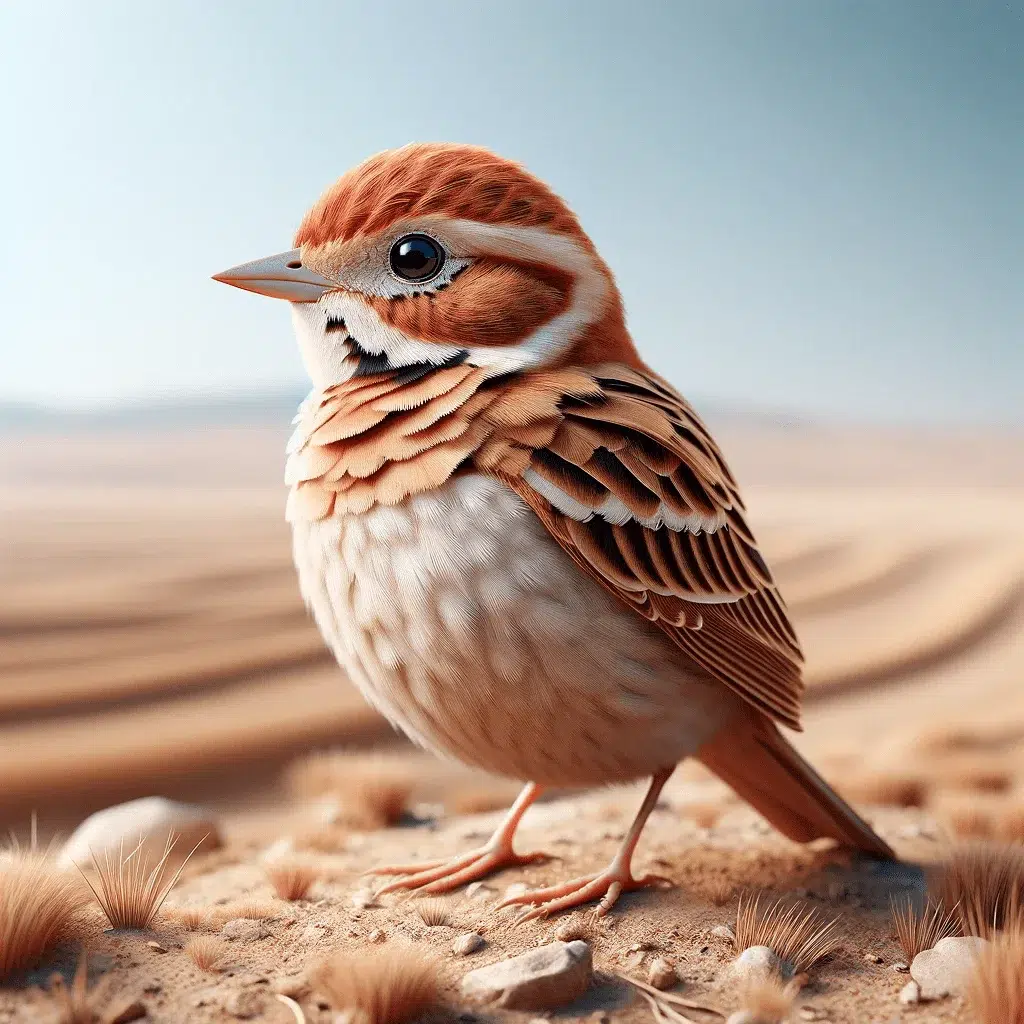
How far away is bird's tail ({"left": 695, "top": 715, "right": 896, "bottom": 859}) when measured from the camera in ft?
9.61

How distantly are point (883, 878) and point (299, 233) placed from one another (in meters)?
2.55

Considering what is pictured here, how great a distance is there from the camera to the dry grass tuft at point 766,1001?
2.28m

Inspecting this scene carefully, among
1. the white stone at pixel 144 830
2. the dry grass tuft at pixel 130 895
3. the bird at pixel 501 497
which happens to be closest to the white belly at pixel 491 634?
the bird at pixel 501 497

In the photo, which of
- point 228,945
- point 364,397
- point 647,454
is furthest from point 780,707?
point 228,945

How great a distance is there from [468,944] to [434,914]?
0.76ft

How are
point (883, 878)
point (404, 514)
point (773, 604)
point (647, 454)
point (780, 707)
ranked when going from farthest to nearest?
point (883, 878), point (773, 604), point (780, 707), point (647, 454), point (404, 514)

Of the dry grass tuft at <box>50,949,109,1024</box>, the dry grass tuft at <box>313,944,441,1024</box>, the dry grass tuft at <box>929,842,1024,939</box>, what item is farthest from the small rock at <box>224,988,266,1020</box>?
the dry grass tuft at <box>929,842,1024,939</box>

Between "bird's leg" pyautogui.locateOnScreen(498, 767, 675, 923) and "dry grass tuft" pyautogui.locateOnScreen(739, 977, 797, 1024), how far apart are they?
50 cm

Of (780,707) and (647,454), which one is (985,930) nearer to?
(780,707)

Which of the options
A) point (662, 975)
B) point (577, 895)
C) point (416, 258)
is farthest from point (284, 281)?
point (662, 975)

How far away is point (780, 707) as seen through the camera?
2762 mm

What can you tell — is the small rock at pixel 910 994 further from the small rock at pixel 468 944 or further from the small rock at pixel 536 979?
the small rock at pixel 468 944

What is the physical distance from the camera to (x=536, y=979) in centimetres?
229

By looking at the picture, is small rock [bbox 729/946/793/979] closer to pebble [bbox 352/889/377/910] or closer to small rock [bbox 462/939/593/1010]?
small rock [bbox 462/939/593/1010]
